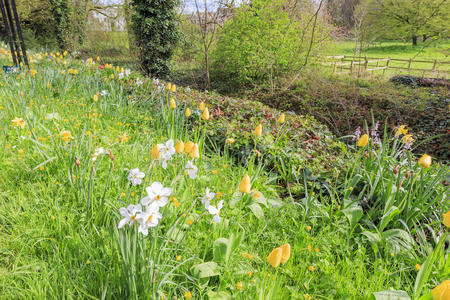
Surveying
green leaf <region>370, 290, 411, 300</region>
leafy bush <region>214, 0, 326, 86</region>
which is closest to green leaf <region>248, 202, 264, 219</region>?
green leaf <region>370, 290, 411, 300</region>

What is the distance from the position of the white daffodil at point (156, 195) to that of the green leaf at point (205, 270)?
0.52 m

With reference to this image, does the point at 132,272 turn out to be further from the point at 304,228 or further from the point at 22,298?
the point at 304,228

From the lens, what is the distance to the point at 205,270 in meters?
1.21

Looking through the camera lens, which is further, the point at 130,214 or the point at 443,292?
the point at 130,214

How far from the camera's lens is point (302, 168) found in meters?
2.53

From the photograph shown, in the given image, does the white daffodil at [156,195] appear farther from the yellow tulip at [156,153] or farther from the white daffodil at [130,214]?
the yellow tulip at [156,153]

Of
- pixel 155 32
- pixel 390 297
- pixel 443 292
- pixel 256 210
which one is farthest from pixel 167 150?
pixel 155 32

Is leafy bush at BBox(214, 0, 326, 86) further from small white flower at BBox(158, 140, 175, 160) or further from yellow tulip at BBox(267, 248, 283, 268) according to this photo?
yellow tulip at BBox(267, 248, 283, 268)

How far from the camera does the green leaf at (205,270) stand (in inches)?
47.3

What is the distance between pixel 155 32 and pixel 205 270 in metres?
10.1

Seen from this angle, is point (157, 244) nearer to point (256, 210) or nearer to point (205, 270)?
point (205, 270)

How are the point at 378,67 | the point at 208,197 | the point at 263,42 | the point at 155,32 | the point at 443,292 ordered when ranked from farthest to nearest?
the point at 378,67
the point at 155,32
the point at 263,42
the point at 208,197
the point at 443,292

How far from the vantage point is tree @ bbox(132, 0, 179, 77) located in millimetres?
9391

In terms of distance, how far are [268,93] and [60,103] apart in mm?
6110
